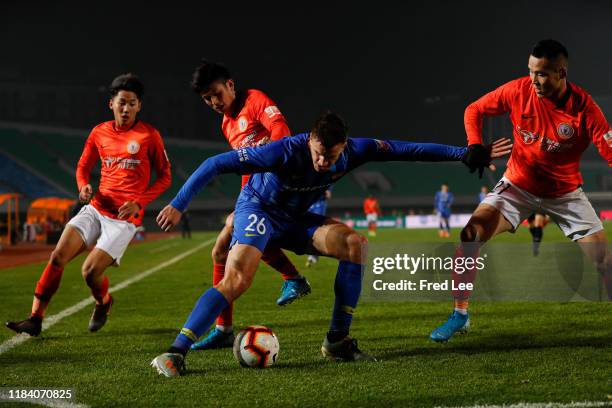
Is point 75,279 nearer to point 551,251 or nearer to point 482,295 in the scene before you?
point 482,295

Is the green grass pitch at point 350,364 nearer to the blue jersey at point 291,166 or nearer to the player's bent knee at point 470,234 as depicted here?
the player's bent knee at point 470,234

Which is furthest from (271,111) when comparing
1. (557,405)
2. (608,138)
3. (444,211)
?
(444,211)

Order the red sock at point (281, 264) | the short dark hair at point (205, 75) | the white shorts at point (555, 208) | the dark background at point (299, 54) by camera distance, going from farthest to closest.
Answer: the dark background at point (299, 54), the red sock at point (281, 264), the white shorts at point (555, 208), the short dark hair at point (205, 75)

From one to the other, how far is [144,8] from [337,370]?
5480 centimetres

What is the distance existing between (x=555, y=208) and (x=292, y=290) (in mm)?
2333

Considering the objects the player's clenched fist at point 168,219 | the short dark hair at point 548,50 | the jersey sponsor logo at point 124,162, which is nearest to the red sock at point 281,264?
the jersey sponsor logo at point 124,162

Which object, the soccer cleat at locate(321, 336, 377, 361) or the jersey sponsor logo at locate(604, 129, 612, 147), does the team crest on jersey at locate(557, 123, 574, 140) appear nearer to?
the jersey sponsor logo at locate(604, 129, 612, 147)

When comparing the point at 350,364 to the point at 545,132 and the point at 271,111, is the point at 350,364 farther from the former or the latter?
the point at 545,132

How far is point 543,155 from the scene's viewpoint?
6188mm

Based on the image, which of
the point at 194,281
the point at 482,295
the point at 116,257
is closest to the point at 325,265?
the point at 194,281

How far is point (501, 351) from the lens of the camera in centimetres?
543

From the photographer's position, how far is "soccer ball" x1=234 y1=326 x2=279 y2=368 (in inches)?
196

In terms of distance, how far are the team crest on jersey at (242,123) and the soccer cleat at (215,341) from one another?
65.1 inches

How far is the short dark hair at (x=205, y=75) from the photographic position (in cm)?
588
